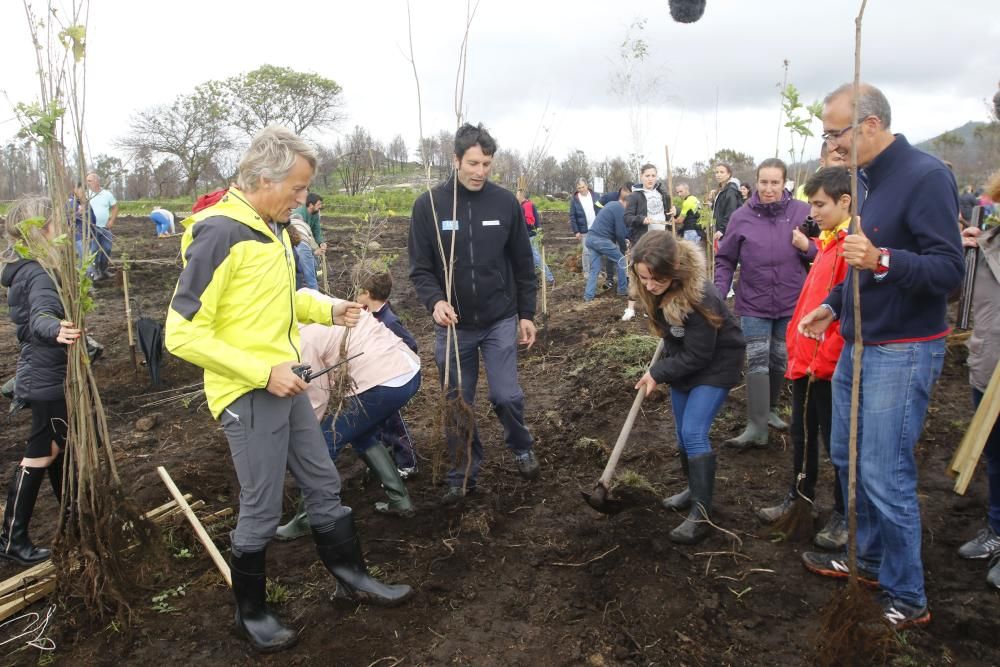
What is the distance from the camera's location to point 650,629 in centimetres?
275

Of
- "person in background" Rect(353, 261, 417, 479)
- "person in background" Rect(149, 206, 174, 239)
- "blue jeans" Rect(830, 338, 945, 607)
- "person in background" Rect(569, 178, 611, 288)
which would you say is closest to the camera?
"blue jeans" Rect(830, 338, 945, 607)

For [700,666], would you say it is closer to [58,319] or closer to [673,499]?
[673,499]

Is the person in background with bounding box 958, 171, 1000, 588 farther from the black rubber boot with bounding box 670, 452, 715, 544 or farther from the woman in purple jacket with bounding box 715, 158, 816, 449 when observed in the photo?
the woman in purple jacket with bounding box 715, 158, 816, 449

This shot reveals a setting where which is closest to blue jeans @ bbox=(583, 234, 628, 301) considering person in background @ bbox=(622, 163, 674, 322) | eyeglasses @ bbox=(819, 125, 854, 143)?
person in background @ bbox=(622, 163, 674, 322)

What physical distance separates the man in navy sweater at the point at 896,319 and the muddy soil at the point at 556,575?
13.6 inches

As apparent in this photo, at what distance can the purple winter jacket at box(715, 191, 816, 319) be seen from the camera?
4395 millimetres

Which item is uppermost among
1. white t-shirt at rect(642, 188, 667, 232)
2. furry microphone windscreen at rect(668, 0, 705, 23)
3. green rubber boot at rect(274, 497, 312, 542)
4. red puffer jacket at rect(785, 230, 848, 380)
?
furry microphone windscreen at rect(668, 0, 705, 23)

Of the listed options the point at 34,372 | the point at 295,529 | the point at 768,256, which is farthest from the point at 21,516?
the point at 768,256

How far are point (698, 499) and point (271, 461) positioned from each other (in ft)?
6.58

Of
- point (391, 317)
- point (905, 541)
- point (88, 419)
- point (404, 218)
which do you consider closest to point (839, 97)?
point (905, 541)

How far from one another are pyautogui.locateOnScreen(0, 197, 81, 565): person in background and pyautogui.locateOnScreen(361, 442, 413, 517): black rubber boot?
1.53 m

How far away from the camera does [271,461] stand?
2604 mm

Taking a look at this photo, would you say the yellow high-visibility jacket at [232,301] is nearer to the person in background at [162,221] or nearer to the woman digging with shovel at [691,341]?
the woman digging with shovel at [691,341]

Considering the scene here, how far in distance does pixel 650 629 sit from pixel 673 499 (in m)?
1.09
